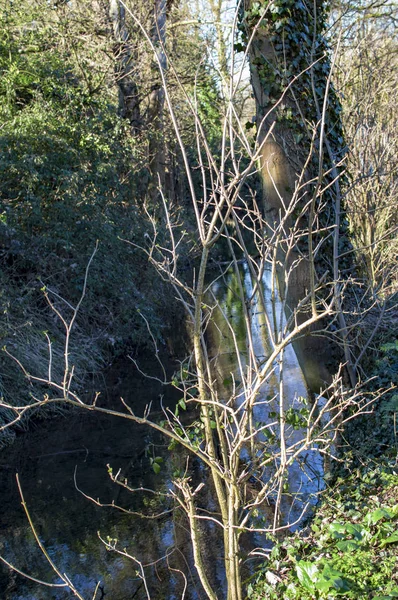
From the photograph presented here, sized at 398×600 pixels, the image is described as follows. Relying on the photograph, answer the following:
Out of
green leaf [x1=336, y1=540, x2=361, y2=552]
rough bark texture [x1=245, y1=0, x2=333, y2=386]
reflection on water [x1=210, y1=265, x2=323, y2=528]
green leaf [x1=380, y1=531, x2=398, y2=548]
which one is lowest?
reflection on water [x1=210, y1=265, x2=323, y2=528]

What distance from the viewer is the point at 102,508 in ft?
21.5

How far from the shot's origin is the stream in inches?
202

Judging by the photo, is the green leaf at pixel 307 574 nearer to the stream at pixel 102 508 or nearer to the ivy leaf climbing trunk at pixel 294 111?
the stream at pixel 102 508

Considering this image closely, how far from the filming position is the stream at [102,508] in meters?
5.13

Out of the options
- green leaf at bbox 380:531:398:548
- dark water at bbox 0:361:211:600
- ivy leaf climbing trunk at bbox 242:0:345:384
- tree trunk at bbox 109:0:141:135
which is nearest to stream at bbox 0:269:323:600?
dark water at bbox 0:361:211:600

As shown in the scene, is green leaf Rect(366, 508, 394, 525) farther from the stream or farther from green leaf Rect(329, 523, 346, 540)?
the stream

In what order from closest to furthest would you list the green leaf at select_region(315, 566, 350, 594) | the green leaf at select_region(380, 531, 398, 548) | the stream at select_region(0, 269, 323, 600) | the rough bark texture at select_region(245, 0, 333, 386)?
the green leaf at select_region(315, 566, 350, 594) < the green leaf at select_region(380, 531, 398, 548) < the stream at select_region(0, 269, 323, 600) < the rough bark texture at select_region(245, 0, 333, 386)

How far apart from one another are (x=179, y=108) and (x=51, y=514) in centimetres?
Result: 1346

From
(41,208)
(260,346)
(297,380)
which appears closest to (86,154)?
(41,208)

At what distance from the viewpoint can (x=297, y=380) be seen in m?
9.55

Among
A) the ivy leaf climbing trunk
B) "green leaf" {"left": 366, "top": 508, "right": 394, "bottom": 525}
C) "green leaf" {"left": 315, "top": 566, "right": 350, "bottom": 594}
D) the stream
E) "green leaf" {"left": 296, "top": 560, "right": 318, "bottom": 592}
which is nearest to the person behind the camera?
"green leaf" {"left": 315, "top": 566, "right": 350, "bottom": 594}

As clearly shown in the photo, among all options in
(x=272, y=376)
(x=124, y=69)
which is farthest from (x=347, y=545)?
(x=124, y=69)

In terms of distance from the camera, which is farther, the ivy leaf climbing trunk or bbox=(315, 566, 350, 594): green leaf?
the ivy leaf climbing trunk

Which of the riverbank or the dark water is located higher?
the riverbank
